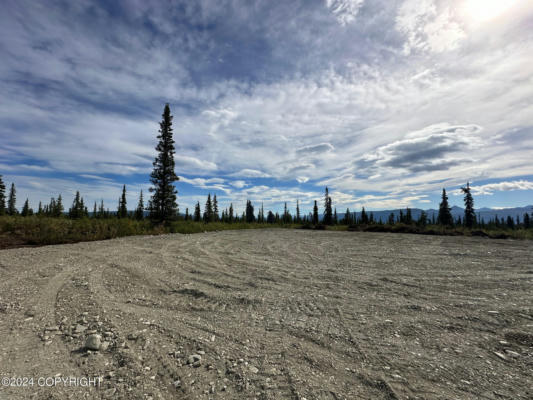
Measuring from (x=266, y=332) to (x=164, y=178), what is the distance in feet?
80.4

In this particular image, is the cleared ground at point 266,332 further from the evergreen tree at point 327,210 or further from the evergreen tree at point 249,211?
the evergreen tree at point 249,211

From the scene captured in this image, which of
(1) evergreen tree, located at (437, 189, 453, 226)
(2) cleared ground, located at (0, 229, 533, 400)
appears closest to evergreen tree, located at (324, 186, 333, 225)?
(1) evergreen tree, located at (437, 189, 453, 226)

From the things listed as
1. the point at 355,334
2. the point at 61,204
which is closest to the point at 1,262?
the point at 355,334

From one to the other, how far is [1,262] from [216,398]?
806cm

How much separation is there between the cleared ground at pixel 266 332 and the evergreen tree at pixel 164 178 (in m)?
17.8

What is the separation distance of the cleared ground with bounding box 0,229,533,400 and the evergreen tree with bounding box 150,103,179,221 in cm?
1784

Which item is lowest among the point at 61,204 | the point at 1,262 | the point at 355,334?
the point at 355,334

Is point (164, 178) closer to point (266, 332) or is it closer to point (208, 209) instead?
point (266, 332)

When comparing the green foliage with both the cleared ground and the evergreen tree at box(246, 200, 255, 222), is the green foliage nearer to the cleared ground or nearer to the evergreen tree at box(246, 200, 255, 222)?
the evergreen tree at box(246, 200, 255, 222)

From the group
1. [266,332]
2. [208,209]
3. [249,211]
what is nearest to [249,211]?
[249,211]

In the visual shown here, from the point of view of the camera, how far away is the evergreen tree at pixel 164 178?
76.0 feet

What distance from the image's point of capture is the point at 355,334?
3.00 m

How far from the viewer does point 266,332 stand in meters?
3.05

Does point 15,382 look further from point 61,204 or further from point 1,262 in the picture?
point 61,204
